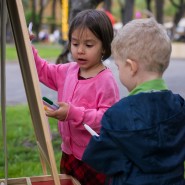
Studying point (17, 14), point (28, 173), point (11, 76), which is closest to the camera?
point (17, 14)

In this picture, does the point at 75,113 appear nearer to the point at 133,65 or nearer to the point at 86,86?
the point at 86,86

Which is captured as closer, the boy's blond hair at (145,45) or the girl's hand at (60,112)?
the boy's blond hair at (145,45)

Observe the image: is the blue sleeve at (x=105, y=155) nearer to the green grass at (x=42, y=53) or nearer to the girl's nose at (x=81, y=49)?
the girl's nose at (x=81, y=49)

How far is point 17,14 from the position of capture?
2.60m

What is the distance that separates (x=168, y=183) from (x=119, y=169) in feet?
0.75

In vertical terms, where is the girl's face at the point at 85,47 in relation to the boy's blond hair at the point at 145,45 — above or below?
below

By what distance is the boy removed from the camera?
2248mm

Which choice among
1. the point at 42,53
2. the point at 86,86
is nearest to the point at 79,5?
the point at 86,86

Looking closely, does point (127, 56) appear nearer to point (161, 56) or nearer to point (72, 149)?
point (161, 56)

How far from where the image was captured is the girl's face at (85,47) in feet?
9.75

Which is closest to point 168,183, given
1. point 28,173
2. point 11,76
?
point 28,173

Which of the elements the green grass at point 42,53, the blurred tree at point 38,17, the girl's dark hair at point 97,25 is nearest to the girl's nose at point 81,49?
the girl's dark hair at point 97,25

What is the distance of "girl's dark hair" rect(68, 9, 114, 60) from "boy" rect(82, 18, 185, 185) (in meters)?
0.64

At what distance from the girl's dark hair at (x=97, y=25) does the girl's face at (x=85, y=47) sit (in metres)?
0.02
